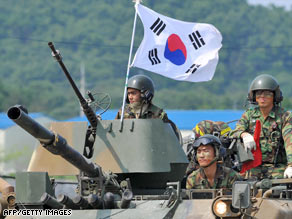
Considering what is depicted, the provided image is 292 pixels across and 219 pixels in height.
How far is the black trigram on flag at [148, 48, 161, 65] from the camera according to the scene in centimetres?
1716

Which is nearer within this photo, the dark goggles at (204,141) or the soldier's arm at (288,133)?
the dark goggles at (204,141)

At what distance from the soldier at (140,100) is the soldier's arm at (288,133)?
2121mm

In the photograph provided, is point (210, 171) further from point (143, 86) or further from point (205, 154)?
point (143, 86)

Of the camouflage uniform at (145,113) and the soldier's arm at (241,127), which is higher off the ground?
the camouflage uniform at (145,113)

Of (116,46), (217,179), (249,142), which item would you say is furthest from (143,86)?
(116,46)

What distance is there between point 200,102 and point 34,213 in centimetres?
5724

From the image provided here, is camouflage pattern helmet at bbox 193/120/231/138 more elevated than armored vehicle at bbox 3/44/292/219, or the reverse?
camouflage pattern helmet at bbox 193/120/231/138

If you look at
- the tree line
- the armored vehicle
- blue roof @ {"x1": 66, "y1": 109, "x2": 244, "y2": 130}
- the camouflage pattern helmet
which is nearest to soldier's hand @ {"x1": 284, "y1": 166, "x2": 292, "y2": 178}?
the armored vehicle

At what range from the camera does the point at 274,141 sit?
1570 cm

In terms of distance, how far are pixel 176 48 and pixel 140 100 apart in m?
1.86

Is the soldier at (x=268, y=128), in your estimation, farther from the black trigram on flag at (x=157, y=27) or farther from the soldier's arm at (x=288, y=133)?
the black trigram on flag at (x=157, y=27)

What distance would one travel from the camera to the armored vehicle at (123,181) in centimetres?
1214

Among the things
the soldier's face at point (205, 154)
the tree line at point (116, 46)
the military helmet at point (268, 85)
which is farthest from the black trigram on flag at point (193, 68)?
the tree line at point (116, 46)

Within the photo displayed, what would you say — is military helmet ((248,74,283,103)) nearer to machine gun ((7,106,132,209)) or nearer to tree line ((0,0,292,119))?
machine gun ((7,106,132,209))
